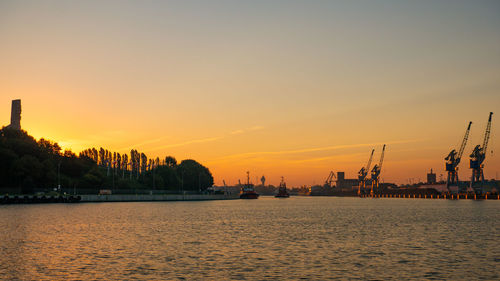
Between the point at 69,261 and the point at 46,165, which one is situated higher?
the point at 46,165

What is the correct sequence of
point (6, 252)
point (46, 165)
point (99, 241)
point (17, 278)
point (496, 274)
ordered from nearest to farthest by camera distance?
point (17, 278), point (496, 274), point (6, 252), point (99, 241), point (46, 165)

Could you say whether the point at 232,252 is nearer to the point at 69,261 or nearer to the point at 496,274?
the point at 69,261

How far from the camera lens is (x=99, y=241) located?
2082 inches

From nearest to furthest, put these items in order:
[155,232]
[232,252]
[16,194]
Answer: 1. [232,252]
2. [155,232]
3. [16,194]

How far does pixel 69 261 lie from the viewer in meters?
38.0

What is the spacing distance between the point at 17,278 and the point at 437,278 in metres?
27.0

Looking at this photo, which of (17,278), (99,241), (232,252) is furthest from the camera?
(99,241)

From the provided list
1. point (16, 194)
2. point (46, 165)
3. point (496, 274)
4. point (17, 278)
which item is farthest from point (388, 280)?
point (46, 165)

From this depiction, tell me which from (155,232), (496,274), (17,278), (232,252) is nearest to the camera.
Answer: (17,278)

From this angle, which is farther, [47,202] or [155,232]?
[47,202]

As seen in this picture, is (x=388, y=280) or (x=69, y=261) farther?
(x=69, y=261)

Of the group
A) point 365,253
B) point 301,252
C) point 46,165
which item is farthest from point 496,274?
point 46,165

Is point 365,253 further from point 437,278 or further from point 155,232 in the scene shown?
point 155,232

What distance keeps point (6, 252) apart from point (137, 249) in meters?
11.1
